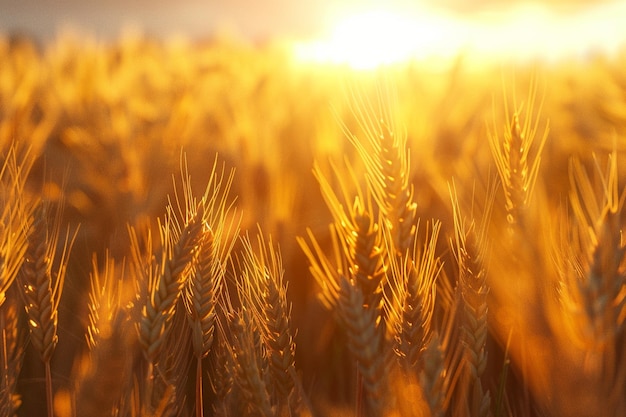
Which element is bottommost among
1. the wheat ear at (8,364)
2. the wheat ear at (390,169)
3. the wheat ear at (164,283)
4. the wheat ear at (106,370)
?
the wheat ear at (8,364)

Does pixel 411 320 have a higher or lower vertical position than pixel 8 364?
higher

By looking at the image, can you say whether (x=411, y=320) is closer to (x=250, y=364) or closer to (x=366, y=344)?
(x=366, y=344)

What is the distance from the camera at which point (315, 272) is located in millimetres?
1316

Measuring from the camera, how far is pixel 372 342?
841 mm

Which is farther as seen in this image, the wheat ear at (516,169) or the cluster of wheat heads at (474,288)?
the wheat ear at (516,169)

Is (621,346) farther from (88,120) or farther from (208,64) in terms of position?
(208,64)

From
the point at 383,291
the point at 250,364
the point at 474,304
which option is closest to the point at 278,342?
the point at 250,364

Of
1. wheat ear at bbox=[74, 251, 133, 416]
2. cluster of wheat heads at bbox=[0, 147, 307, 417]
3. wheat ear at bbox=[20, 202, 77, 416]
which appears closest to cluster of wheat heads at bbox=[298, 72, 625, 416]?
cluster of wheat heads at bbox=[0, 147, 307, 417]

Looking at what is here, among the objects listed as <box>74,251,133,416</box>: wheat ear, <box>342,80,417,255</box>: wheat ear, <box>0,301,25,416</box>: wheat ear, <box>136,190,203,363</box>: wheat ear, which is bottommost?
<box>0,301,25,416</box>: wheat ear

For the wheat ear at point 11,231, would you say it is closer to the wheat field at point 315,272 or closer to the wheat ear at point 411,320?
the wheat field at point 315,272

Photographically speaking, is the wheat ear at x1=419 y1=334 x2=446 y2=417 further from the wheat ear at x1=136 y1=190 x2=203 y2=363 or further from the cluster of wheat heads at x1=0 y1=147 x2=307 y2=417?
the wheat ear at x1=136 y1=190 x2=203 y2=363

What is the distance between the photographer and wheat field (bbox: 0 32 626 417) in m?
0.85

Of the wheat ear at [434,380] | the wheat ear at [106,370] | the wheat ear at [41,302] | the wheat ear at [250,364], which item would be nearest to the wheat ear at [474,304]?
the wheat ear at [434,380]

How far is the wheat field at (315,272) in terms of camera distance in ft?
2.81
